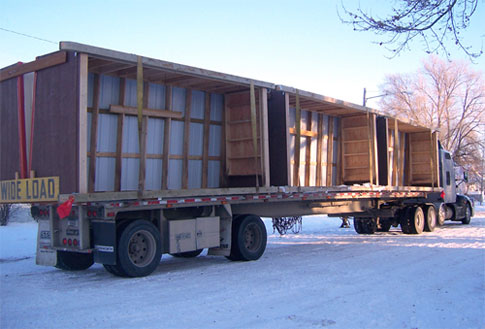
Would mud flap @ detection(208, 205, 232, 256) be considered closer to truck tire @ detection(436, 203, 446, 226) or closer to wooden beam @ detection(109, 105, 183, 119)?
wooden beam @ detection(109, 105, 183, 119)

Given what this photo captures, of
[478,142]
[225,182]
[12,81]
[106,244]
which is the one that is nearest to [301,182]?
[225,182]

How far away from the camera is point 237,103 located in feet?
41.8

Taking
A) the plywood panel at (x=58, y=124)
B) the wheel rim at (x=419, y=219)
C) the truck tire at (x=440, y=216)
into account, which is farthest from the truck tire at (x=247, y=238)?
the truck tire at (x=440, y=216)

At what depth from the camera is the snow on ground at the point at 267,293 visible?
623 centimetres

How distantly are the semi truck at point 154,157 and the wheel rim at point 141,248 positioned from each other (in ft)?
0.06

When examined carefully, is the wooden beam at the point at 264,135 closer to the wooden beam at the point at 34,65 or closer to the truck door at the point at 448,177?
the wooden beam at the point at 34,65

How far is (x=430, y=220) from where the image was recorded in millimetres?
19609

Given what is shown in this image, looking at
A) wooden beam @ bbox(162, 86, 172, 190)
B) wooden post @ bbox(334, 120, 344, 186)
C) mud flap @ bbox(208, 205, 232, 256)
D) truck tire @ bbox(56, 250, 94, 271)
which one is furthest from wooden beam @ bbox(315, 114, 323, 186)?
truck tire @ bbox(56, 250, 94, 271)

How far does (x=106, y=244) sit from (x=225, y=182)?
4436mm

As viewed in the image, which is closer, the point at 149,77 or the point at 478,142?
the point at 149,77

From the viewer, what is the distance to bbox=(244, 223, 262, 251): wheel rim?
39.0ft

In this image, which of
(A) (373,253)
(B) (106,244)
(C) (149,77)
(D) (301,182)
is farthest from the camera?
(D) (301,182)

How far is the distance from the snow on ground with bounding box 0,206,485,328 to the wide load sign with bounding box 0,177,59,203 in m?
1.41

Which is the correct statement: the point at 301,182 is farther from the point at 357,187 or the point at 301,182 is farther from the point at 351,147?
the point at 351,147
